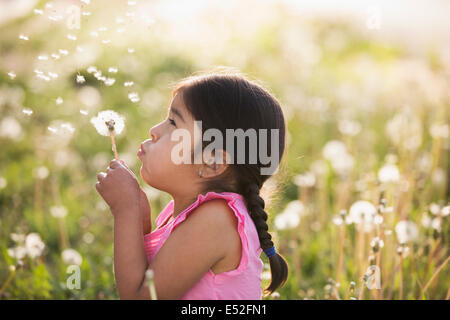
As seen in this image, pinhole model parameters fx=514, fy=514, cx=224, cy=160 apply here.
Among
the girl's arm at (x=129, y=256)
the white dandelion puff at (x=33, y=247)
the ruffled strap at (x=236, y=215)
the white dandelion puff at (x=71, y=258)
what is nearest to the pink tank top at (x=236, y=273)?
the ruffled strap at (x=236, y=215)

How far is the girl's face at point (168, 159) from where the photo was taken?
5.08 feet

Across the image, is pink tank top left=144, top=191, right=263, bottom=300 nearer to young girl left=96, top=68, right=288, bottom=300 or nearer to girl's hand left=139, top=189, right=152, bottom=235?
young girl left=96, top=68, right=288, bottom=300

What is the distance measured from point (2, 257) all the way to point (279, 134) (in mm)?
1604

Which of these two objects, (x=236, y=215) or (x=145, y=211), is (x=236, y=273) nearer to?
(x=236, y=215)

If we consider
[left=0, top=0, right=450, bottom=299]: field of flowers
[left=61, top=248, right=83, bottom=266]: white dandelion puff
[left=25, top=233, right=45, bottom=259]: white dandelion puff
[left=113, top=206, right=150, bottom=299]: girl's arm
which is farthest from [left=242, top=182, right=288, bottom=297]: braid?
[left=61, top=248, right=83, bottom=266]: white dandelion puff

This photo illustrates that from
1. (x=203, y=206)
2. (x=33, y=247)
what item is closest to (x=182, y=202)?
(x=203, y=206)

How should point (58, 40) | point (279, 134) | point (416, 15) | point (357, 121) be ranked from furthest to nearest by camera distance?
point (416, 15), point (58, 40), point (357, 121), point (279, 134)

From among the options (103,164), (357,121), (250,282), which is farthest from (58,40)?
(250,282)

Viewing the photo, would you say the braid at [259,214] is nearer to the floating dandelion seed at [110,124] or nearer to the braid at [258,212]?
the braid at [258,212]

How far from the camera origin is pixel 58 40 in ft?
20.9

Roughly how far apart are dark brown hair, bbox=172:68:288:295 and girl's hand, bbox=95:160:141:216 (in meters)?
0.23

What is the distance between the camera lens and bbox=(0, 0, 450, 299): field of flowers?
2123 mm

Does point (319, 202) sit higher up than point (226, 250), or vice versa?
point (226, 250)
